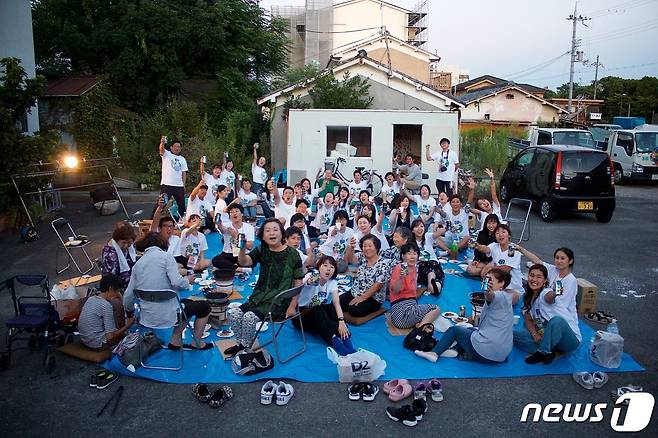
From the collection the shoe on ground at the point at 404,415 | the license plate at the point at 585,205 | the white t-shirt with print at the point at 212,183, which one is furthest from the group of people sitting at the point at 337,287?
the license plate at the point at 585,205

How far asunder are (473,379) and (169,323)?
9.71 ft

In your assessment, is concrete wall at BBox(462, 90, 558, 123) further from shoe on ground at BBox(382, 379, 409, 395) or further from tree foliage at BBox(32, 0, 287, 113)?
shoe on ground at BBox(382, 379, 409, 395)

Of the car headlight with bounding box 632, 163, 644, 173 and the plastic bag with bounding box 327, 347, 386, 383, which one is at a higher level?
the car headlight with bounding box 632, 163, 644, 173

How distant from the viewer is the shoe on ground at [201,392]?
460 cm

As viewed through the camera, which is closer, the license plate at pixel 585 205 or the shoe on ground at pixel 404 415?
the shoe on ground at pixel 404 415

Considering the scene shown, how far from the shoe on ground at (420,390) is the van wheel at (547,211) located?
8.76m

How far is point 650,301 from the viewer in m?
7.25

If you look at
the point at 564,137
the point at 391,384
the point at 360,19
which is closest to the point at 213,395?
the point at 391,384

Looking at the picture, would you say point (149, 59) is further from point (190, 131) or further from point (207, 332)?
point (207, 332)

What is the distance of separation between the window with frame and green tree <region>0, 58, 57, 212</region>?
7.62 m

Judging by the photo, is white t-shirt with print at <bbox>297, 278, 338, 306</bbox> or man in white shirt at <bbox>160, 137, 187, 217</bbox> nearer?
white t-shirt with print at <bbox>297, 278, 338, 306</bbox>

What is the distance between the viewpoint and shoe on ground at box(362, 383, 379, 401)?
4.63m

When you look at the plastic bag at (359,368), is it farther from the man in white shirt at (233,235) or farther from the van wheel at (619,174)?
the van wheel at (619,174)

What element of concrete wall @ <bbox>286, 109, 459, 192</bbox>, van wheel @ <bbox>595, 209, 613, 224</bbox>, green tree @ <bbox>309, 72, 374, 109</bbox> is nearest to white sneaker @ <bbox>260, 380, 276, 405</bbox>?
van wheel @ <bbox>595, 209, 613, 224</bbox>
